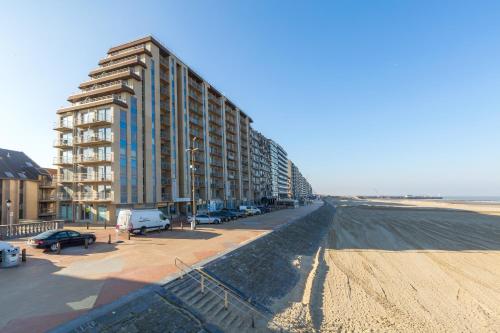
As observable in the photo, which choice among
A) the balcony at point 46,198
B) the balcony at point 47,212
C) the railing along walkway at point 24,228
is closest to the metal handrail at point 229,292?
the railing along walkway at point 24,228

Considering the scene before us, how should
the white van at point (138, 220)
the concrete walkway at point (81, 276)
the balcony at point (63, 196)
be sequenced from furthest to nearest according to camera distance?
the balcony at point (63, 196) < the white van at point (138, 220) < the concrete walkway at point (81, 276)

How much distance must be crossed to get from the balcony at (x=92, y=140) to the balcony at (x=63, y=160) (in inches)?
147

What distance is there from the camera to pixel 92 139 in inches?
1481

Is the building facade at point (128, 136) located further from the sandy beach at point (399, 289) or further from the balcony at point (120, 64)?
the sandy beach at point (399, 289)

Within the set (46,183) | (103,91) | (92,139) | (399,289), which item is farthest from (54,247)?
(46,183)

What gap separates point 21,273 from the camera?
13453mm

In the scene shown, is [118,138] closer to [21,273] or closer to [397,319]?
[21,273]

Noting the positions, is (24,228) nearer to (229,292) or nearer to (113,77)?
(229,292)

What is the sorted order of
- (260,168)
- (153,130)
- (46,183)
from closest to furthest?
(153,130)
(46,183)
(260,168)

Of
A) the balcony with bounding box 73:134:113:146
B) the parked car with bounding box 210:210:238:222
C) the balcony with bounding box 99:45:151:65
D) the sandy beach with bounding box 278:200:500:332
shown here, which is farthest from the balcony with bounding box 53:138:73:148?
the sandy beach with bounding box 278:200:500:332

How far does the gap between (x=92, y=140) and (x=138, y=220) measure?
19660 millimetres

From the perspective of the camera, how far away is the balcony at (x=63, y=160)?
4056 centimetres

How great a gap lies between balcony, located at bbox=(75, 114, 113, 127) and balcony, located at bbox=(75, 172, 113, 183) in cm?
737

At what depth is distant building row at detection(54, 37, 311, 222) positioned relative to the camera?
36.9 m
